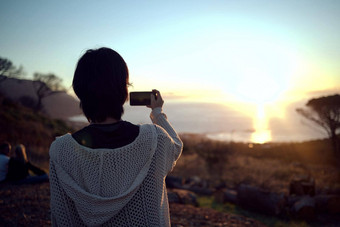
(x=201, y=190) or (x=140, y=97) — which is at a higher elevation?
(x=140, y=97)

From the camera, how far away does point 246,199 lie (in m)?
6.60

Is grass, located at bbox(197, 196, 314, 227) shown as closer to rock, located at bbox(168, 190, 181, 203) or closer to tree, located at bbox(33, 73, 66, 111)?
rock, located at bbox(168, 190, 181, 203)

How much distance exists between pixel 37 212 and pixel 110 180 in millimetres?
3646

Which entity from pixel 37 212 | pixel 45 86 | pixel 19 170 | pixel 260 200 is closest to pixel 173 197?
pixel 260 200

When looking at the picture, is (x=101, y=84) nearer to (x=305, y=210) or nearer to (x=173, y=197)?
(x=173, y=197)

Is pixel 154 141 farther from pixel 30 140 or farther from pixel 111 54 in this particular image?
pixel 30 140

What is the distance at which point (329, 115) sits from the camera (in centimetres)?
1043

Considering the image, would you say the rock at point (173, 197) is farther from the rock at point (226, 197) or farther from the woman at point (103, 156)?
the woman at point (103, 156)

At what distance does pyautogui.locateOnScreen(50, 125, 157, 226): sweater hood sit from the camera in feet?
4.14

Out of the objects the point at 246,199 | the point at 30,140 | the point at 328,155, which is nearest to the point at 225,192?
the point at 246,199

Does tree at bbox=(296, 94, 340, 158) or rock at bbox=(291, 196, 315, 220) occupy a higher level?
tree at bbox=(296, 94, 340, 158)

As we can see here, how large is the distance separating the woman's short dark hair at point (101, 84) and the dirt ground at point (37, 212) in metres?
3.19

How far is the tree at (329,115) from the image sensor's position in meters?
10.2

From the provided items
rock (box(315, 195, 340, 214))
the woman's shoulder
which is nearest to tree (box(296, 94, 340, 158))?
Result: rock (box(315, 195, 340, 214))
